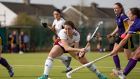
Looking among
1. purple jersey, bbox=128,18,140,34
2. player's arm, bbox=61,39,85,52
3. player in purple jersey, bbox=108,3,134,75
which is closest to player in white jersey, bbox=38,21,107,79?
player's arm, bbox=61,39,85,52

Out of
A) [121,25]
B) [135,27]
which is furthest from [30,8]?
[135,27]

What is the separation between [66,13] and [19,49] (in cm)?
6197

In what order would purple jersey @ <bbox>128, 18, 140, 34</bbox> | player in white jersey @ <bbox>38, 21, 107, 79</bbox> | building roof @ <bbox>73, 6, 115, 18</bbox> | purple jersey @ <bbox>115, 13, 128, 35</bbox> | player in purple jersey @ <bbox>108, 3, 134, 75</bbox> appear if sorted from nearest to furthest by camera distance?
purple jersey @ <bbox>128, 18, 140, 34</bbox>
player in white jersey @ <bbox>38, 21, 107, 79</bbox>
player in purple jersey @ <bbox>108, 3, 134, 75</bbox>
purple jersey @ <bbox>115, 13, 128, 35</bbox>
building roof @ <bbox>73, 6, 115, 18</bbox>

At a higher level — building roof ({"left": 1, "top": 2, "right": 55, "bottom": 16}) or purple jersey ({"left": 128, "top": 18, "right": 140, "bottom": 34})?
purple jersey ({"left": 128, "top": 18, "right": 140, "bottom": 34})

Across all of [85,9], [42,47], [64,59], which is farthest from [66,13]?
[64,59]

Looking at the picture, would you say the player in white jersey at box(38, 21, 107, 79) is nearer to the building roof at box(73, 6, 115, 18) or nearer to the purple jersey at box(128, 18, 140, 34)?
the purple jersey at box(128, 18, 140, 34)

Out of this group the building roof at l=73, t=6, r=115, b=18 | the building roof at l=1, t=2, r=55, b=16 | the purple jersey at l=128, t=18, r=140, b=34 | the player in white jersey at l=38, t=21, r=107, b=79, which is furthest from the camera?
the building roof at l=73, t=6, r=115, b=18

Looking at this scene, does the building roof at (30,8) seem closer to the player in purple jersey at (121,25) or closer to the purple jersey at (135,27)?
the player in purple jersey at (121,25)

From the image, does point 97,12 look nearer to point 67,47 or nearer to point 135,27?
point 135,27

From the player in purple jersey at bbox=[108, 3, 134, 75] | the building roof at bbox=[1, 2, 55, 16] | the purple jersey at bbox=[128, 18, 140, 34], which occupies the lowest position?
the building roof at bbox=[1, 2, 55, 16]

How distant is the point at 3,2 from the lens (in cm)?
10138

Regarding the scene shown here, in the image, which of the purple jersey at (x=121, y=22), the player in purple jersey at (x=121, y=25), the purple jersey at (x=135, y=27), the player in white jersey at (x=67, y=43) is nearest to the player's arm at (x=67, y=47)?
the player in white jersey at (x=67, y=43)

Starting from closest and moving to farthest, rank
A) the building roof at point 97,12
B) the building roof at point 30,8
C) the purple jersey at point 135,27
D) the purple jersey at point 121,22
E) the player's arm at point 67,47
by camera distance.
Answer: the player's arm at point 67,47
the purple jersey at point 135,27
the purple jersey at point 121,22
the building roof at point 30,8
the building roof at point 97,12

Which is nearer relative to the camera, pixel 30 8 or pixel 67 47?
pixel 67 47
